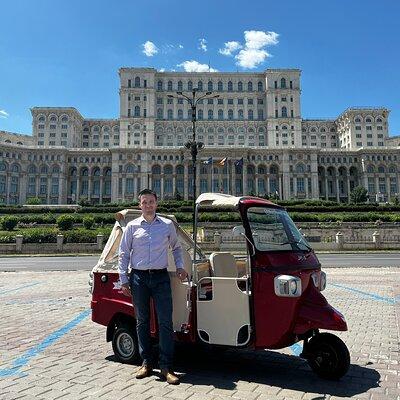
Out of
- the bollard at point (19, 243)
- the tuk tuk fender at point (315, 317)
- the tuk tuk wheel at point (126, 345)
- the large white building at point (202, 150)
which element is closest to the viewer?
the tuk tuk fender at point (315, 317)

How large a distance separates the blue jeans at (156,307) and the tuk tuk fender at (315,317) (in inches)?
62.2

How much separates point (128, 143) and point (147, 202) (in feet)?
351

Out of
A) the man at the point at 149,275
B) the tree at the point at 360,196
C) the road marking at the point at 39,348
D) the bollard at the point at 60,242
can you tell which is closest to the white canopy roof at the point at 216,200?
the man at the point at 149,275

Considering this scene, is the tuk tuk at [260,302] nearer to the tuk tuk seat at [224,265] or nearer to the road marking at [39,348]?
the tuk tuk seat at [224,265]

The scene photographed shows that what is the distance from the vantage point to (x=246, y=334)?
487 centimetres

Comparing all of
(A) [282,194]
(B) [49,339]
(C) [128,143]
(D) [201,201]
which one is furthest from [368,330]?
(C) [128,143]

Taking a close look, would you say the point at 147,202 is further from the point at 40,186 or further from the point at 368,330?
the point at 40,186

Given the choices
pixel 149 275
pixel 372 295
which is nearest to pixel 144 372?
pixel 149 275

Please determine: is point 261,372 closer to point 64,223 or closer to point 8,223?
point 64,223

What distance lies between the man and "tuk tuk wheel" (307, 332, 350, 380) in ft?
5.88

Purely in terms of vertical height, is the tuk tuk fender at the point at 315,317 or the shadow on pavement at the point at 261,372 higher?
the tuk tuk fender at the point at 315,317

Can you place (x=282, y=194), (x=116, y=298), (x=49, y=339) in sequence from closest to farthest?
(x=116, y=298) → (x=49, y=339) → (x=282, y=194)

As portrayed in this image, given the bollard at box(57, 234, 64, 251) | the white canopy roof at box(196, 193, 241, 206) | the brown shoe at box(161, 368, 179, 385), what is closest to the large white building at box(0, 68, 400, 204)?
the bollard at box(57, 234, 64, 251)

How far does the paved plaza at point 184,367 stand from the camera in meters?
4.45
